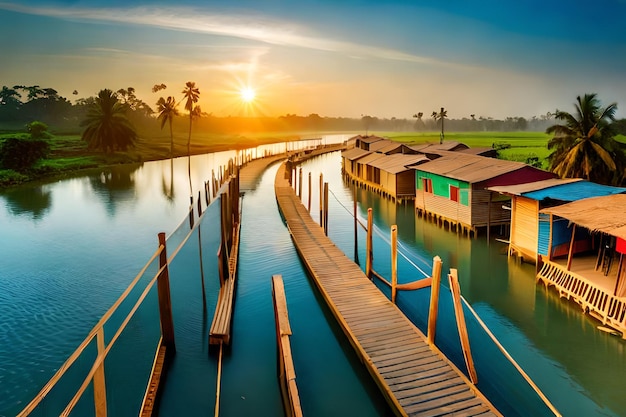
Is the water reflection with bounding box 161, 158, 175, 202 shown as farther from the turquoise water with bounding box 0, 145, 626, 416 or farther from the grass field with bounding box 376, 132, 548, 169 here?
the grass field with bounding box 376, 132, 548, 169

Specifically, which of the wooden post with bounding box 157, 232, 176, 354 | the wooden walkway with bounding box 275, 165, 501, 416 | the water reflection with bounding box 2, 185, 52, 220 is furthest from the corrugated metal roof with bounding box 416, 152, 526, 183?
the water reflection with bounding box 2, 185, 52, 220

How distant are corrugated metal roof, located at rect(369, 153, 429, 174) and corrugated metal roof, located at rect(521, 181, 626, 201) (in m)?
14.6

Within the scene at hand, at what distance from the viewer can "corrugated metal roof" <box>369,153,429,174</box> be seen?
33000mm

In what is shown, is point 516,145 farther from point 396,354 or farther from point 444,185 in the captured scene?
point 396,354

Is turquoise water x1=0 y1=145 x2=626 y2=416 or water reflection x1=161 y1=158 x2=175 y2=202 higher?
water reflection x1=161 y1=158 x2=175 y2=202

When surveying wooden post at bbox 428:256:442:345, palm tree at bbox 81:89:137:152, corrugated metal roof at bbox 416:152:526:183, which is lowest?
wooden post at bbox 428:256:442:345

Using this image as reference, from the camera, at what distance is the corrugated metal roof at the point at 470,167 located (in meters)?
22.8

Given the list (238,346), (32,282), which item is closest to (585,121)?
(238,346)

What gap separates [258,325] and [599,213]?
1059 centimetres

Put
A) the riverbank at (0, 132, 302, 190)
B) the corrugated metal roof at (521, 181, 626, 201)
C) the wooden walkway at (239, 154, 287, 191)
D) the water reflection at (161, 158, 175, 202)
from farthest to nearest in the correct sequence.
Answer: the riverbank at (0, 132, 302, 190)
the wooden walkway at (239, 154, 287, 191)
the water reflection at (161, 158, 175, 202)
the corrugated metal roof at (521, 181, 626, 201)

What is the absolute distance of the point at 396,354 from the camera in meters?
10.4

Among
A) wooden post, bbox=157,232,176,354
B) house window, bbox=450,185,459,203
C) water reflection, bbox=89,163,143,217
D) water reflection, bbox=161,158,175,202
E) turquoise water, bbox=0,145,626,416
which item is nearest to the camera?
wooden post, bbox=157,232,176,354

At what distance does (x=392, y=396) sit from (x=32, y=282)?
15296 millimetres

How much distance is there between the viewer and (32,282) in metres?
18.1
